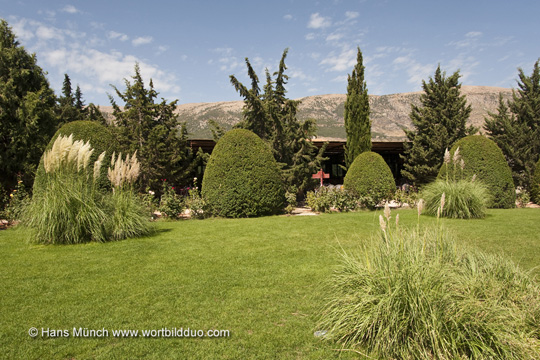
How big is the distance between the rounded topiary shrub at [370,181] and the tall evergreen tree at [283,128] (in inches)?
89.8

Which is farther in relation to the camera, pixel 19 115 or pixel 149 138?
pixel 149 138

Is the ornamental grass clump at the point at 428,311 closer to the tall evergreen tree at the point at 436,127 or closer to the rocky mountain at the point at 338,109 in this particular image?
→ the tall evergreen tree at the point at 436,127

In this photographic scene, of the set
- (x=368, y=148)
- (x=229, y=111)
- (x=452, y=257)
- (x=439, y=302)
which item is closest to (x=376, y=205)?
(x=368, y=148)

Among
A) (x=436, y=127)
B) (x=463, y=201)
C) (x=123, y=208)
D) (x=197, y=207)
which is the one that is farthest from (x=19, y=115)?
(x=436, y=127)

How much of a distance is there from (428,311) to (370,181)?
964cm

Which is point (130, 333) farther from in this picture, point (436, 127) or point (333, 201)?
point (436, 127)

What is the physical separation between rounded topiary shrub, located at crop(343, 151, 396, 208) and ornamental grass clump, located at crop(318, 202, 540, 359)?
8.73 metres

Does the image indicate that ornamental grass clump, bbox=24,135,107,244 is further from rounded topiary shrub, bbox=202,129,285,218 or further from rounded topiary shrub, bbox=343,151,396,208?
rounded topiary shrub, bbox=343,151,396,208

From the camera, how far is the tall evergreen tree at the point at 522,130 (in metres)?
16.5

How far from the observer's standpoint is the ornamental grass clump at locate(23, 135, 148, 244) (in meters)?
5.94

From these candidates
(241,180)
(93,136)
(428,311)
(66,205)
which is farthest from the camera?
(241,180)

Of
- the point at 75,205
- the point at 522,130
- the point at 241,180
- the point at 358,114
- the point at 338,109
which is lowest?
the point at 75,205

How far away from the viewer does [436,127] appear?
16.7 meters

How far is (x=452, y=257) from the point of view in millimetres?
3029
